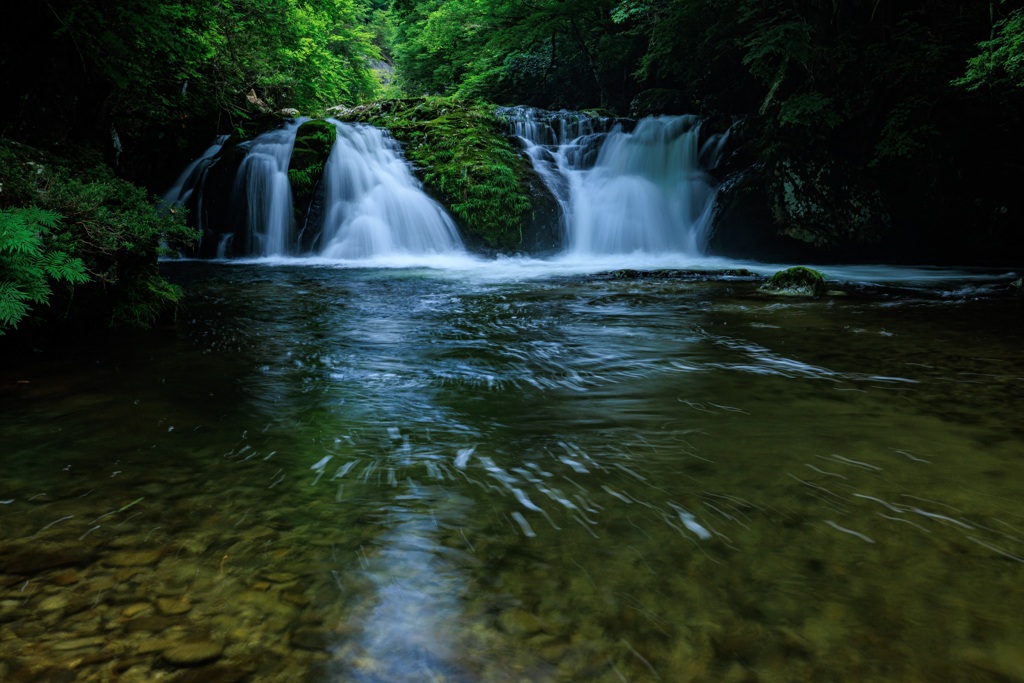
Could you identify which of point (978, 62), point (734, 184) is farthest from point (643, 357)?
point (734, 184)

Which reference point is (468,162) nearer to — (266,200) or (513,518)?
(266,200)

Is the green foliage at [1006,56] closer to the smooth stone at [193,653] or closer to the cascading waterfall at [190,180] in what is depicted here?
the smooth stone at [193,653]

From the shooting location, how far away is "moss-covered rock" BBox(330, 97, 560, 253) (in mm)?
13844

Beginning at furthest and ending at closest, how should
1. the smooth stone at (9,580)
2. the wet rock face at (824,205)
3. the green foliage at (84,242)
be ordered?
the wet rock face at (824,205) < the green foliage at (84,242) < the smooth stone at (9,580)

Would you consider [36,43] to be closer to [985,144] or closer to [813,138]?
[813,138]

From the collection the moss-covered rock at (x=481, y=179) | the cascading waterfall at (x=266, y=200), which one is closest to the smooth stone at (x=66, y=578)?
the moss-covered rock at (x=481, y=179)

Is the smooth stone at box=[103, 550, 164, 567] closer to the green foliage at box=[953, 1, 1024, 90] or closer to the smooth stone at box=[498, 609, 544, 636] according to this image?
the smooth stone at box=[498, 609, 544, 636]

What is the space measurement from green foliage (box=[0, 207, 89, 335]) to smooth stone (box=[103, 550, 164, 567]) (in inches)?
84.1

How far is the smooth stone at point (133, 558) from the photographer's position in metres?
Result: 1.84

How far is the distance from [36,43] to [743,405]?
31.3ft

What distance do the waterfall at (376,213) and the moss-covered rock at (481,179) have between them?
1.47 ft

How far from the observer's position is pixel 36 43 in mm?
7383

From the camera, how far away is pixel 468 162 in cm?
1466

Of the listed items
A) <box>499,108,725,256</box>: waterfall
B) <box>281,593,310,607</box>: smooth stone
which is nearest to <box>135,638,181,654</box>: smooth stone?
<box>281,593,310,607</box>: smooth stone
